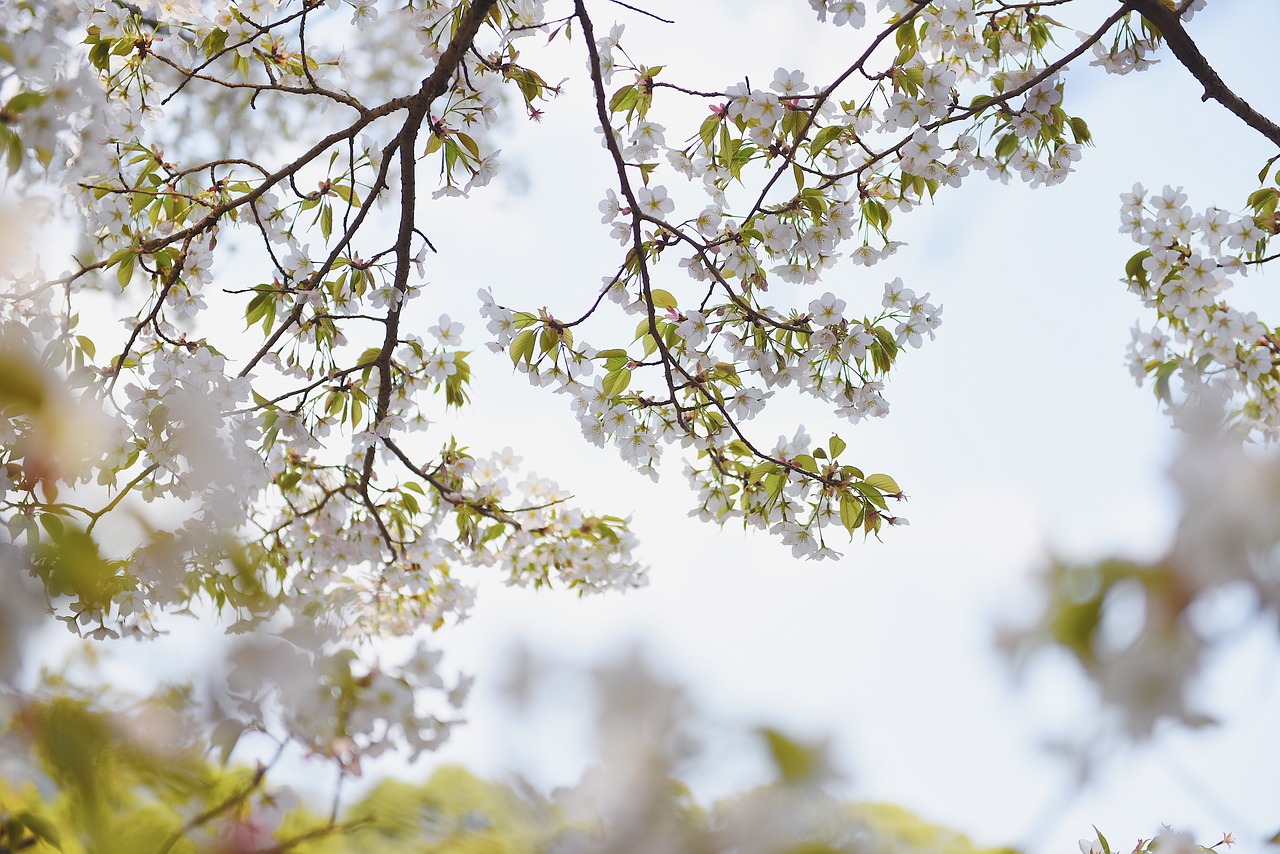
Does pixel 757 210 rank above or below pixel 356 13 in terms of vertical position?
below

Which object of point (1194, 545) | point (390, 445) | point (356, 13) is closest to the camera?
point (1194, 545)

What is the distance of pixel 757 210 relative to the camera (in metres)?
1.58

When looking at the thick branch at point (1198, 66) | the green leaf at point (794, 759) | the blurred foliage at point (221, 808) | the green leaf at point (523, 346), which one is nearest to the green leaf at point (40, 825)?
the blurred foliage at point (221, 808)

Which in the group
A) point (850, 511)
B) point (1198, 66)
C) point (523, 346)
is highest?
point (1198, 66)

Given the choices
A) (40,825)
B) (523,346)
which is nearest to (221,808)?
(40,825)

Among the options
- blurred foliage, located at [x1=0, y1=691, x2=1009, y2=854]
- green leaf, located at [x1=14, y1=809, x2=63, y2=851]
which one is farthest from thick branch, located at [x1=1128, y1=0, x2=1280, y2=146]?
green leaf, located at [x1=14, y1=809, x2=63, y2=851]

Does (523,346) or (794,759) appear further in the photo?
(523,346)

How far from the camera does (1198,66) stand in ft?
4.58

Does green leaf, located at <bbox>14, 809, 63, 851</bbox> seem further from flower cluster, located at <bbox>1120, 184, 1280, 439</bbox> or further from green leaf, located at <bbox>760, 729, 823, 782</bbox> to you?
flower cluster, located at <bbox>1120, 184, 1280, 439</bbox>

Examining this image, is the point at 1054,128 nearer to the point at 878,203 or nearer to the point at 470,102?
the point at 878,203

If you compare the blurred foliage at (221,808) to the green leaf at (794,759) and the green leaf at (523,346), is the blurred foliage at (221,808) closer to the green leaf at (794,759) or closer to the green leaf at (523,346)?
the green leaf at (794,759)

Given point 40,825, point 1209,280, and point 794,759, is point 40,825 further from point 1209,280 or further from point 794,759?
point 1209,280

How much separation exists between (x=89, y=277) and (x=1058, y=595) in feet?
6.83

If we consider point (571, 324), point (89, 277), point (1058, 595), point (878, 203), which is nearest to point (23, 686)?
point (1058, 595)
